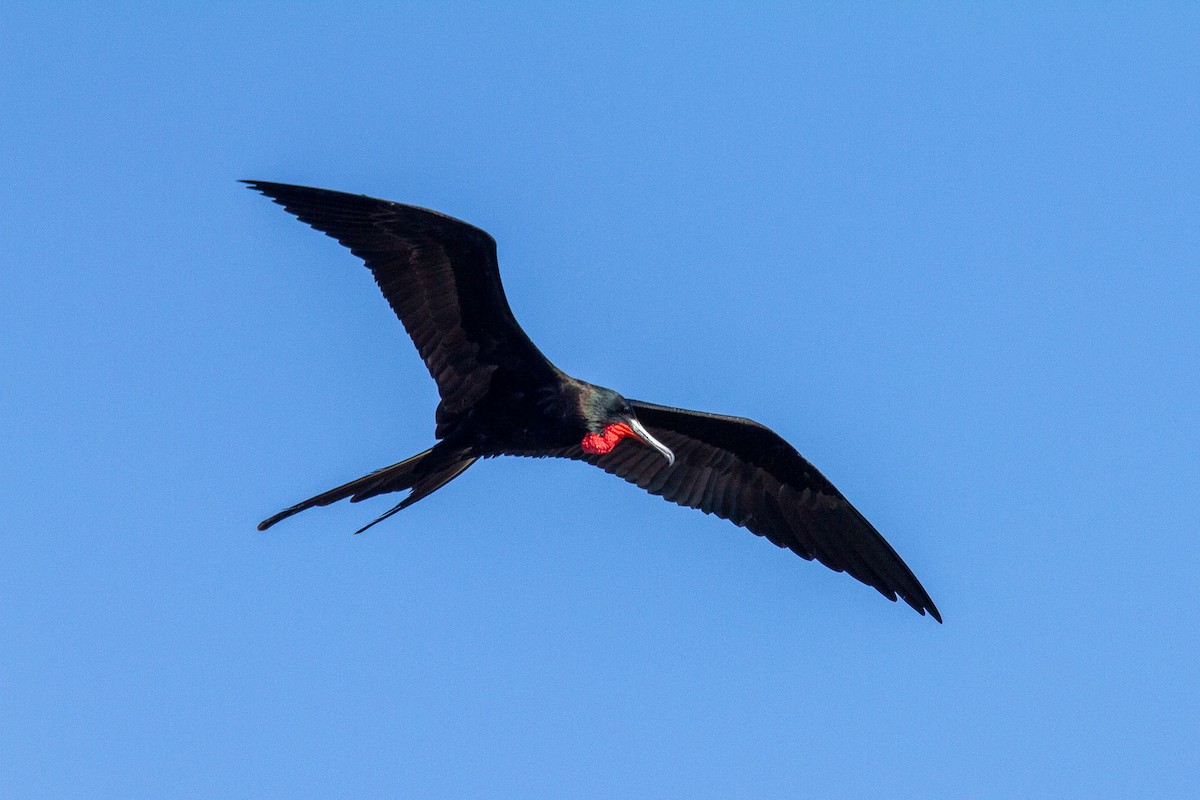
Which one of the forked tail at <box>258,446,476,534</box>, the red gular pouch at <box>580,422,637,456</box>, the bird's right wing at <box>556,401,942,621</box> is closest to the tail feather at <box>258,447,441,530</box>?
the forked tail at <box>258,446,476,534</box>

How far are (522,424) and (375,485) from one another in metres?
0.93

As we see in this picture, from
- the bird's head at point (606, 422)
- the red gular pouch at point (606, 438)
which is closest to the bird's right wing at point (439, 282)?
the bird's head at point (606, 422)

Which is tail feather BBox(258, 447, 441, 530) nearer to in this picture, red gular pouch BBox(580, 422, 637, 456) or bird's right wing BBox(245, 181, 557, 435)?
bird's right wing BBox(245, 181, 557, 435)

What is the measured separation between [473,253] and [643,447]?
2.25 meters

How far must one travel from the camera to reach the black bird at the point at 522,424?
27.2 feet

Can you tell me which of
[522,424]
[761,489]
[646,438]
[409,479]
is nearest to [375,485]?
[409,479]

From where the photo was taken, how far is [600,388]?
29.3ft

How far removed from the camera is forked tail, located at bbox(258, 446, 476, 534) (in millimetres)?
8570

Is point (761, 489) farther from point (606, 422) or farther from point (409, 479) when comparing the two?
point (409, 479)

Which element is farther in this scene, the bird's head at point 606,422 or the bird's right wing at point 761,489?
the bird's right wing at point 761,489

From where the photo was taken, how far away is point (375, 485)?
8688 mm

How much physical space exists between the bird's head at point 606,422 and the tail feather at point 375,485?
0.95 m

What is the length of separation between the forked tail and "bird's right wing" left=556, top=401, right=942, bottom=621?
1317 mm

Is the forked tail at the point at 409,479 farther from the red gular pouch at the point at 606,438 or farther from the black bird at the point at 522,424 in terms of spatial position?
the red gular pouch at the point at 606,438
